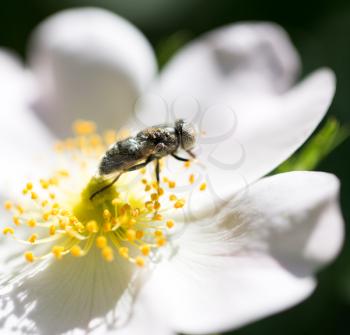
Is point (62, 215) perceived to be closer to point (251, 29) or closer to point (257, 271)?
point (257, 271)

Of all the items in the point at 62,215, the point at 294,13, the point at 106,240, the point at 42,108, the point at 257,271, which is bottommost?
the point at 257,271

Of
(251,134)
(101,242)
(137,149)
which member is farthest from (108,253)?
(251,134)

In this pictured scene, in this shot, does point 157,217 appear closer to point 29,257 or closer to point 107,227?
point 107,227

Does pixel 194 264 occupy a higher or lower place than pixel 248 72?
lower

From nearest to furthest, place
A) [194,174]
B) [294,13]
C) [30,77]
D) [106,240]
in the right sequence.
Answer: [106,240]
[194,174]
[30,77]
[294,13]

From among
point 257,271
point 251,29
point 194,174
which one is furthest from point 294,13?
point 257,271

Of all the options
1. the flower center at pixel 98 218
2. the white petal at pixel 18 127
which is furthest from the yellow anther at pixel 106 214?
the white petal at pixel 18 127

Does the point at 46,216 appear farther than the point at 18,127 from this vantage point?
No
